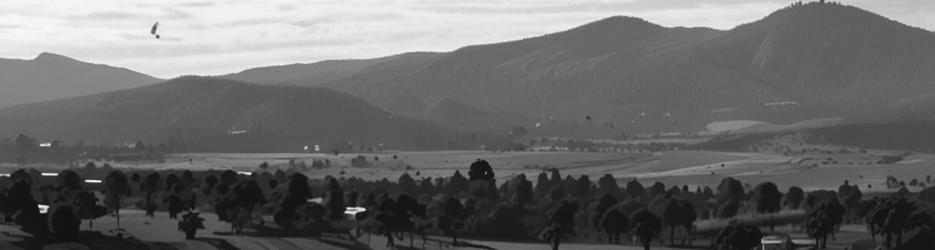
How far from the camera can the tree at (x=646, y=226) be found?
190m

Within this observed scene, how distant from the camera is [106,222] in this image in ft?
630

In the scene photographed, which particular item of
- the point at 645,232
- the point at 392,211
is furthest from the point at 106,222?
the point at 645,232

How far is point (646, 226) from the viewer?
626 feet

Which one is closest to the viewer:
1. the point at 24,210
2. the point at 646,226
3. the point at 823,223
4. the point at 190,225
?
the point at 24,210

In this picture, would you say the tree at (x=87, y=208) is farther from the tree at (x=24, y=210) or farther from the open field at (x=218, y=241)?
the tree at (x=24, y=210)

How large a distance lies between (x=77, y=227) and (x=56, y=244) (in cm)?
733

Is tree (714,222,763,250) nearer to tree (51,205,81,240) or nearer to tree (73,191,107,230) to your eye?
tree (51,205,81,240)

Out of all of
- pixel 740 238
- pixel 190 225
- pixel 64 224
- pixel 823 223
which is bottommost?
pixel 740 238

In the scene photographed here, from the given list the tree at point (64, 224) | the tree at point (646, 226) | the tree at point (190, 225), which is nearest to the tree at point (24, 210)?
the tree at point (64, 224)

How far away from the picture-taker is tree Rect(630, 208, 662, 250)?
622 feet

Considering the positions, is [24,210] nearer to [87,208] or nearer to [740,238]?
[87,208]

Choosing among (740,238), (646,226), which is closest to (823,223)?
(646,226)

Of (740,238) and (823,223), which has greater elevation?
(823,223)

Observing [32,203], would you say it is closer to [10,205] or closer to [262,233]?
[10,205]
